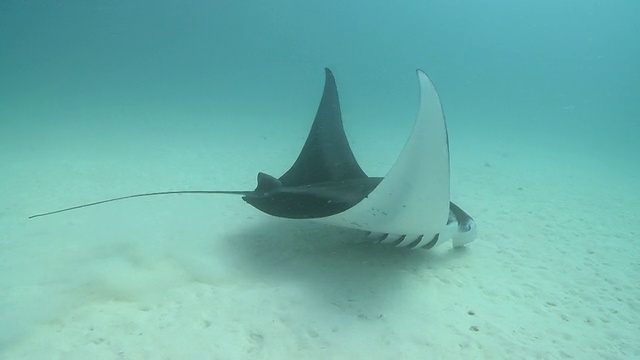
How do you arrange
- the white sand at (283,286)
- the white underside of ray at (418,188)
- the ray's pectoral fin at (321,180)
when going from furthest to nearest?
the ray's pectoral fin at (321,180) → the white sand at (283,286) → the white underside of ray at (418,188)

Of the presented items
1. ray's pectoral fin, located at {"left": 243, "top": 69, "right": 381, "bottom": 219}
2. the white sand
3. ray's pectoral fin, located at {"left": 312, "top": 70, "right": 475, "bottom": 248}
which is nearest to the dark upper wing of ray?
ray's pectoral fin, located at {"left": 243, "top": 69, "right": 381, "bottom": 219}

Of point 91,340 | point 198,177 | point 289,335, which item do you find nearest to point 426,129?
point 289,335

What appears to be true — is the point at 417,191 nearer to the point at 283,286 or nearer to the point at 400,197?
the point at 400,197

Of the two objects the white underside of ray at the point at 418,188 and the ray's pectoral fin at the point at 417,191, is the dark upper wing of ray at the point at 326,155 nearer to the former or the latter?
the ray's pectoral fin at the point at 417,191

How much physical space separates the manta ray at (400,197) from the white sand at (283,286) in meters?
0.55

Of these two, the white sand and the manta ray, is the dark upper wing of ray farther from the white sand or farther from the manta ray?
the white sand

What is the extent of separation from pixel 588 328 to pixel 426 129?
232 centimetres

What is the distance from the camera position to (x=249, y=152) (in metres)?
10.2

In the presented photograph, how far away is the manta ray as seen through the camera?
2459 mm

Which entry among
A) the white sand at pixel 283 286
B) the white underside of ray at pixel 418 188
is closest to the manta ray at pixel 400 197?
the white underside of ray at pixel 418 188

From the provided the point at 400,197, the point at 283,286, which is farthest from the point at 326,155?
the point at 400,197

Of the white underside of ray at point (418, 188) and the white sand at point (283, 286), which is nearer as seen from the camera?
the white underside of ray at point (418, 188)

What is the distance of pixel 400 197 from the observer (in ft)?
8.77

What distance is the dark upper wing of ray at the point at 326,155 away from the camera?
4.43m
